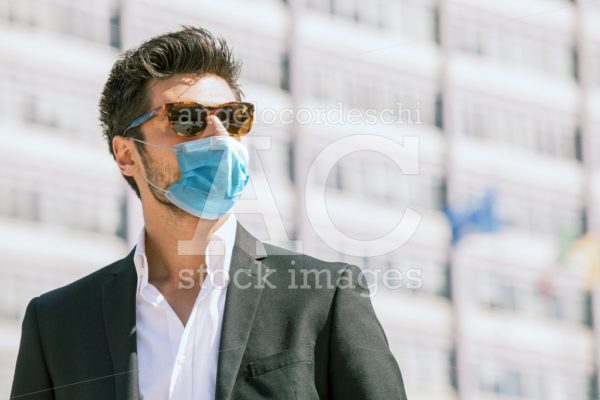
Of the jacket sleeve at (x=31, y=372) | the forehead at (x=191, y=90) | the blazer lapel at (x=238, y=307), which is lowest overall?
the jacket sleeve at (x=31, y=372)

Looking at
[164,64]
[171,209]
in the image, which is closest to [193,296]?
[171,209]

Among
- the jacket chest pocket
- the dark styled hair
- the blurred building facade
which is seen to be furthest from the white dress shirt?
the blurred building facade

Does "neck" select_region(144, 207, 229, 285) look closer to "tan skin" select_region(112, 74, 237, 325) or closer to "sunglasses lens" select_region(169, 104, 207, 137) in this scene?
"tan skin" select_region(112, 74, 237, 325)

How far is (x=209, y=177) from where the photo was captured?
4488 millimetres

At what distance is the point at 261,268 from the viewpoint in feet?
14.0

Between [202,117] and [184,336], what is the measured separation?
2.31ft

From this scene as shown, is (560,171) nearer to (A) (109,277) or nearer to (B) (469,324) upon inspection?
(B) (469,324)

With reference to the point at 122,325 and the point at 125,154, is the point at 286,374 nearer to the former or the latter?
the point at 122,325

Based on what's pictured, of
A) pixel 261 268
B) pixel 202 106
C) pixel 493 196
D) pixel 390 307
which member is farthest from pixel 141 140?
pixel 493 196

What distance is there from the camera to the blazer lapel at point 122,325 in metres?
4.06

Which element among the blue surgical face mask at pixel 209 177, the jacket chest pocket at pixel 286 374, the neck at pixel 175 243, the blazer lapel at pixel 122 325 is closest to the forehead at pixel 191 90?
the blue surgical face mask at pixel 209 177

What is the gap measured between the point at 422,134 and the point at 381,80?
7.36ft

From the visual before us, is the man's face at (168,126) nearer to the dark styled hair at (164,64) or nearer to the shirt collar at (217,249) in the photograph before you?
the dark styled hair at (164,64)

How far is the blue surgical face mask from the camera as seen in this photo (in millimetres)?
4434
